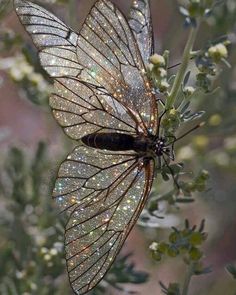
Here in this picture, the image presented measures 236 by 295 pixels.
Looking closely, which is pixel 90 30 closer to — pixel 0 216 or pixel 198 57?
pixel 198 57

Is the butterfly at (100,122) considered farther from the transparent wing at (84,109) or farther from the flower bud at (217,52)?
the flower bud at (217,52)

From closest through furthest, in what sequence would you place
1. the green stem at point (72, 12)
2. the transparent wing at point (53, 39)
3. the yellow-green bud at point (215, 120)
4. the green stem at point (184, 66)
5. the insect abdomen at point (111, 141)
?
the green stem at point (184, 66)
the insect abdomen at point (111, 141)
the transparent wing at point (53, 39)
the green stem at point (72, 12)
the yellow-green bud at point (215, 120)

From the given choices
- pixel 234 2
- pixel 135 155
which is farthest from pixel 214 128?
pixel 135 155

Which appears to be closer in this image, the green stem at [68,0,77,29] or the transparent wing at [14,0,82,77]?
the transparent wing at [14,0,82,77]

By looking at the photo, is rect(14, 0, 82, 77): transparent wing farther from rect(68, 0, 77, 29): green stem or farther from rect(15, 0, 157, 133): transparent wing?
rect(68, 0, 77, 29): green stem

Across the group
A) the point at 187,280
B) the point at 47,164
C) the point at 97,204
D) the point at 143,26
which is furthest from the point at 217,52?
the point at 47,164

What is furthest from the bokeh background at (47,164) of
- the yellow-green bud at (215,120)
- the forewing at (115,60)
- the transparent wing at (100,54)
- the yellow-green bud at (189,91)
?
the yellow-green bud at (189,91)

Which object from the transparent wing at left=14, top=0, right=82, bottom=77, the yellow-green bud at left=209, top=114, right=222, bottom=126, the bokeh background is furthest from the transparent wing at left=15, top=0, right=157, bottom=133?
the yellow-green bud at left=209, top=114, right=222, bottom=126
